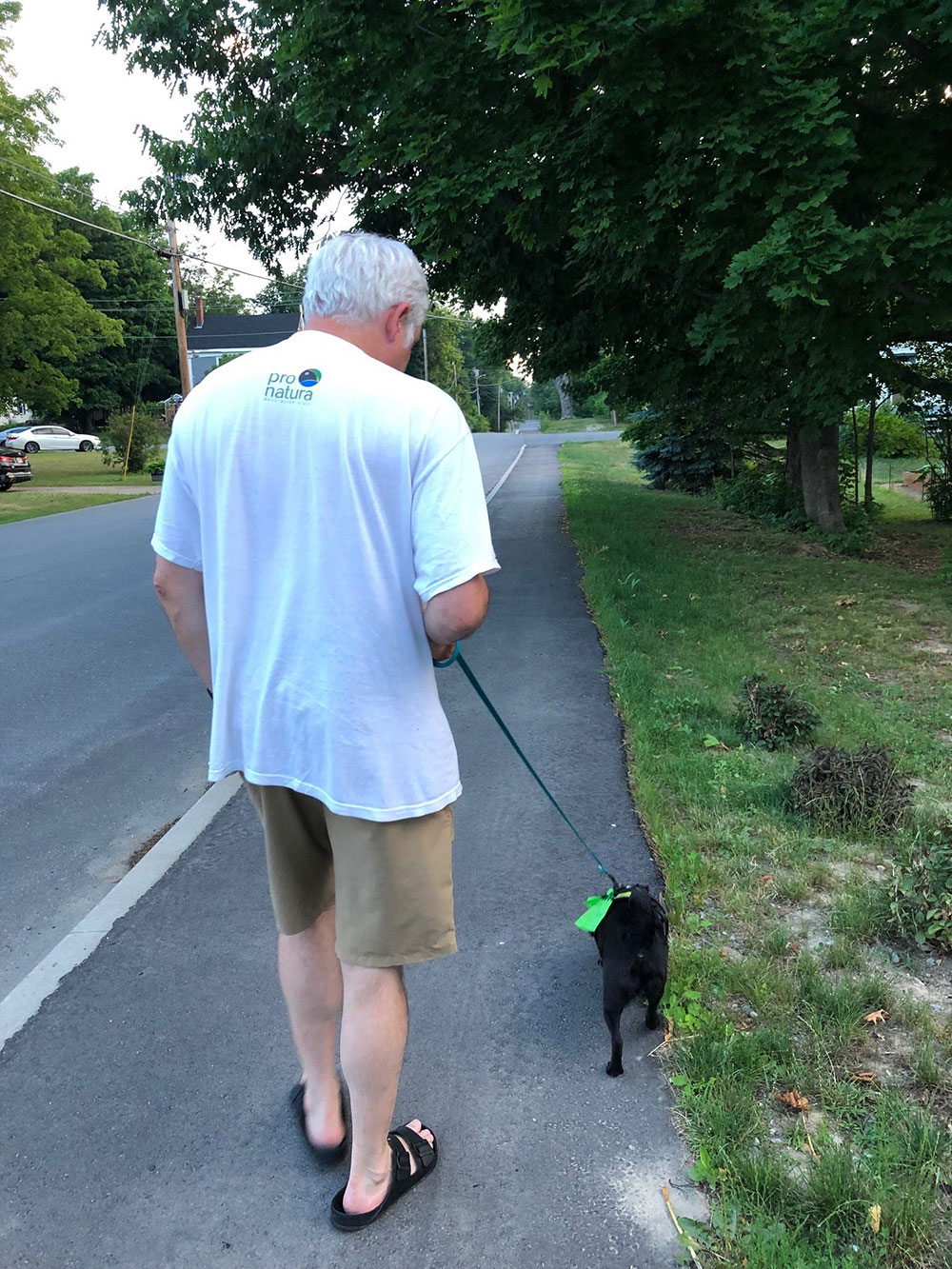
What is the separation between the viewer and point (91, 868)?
402 cm

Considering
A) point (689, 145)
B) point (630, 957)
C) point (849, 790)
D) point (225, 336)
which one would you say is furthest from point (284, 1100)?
point (225, 336)

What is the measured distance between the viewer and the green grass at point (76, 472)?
29859 mm

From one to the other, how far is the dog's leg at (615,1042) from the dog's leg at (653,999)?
14 centimetres

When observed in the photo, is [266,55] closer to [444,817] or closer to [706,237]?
[706,237]

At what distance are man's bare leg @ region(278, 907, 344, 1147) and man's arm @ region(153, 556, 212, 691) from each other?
0.63 metres

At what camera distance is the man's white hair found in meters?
1.94

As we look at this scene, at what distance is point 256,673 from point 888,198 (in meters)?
7.66

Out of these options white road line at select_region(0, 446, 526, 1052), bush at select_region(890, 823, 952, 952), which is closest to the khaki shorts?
white road line at select_region(0, 446, 526, 1052)

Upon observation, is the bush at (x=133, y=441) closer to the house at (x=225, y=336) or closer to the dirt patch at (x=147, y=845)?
the house at (x=225, y=336)

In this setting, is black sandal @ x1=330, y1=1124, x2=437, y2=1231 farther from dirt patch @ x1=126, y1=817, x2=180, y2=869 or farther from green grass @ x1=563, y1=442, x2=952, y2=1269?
dirt patch @ x1=126, y1=817, x2=180, y2=869

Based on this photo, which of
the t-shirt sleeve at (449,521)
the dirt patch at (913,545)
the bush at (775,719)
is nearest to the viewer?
the t-shirt sleeve at (449,521)

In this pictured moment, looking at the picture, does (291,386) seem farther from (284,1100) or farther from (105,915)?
(105,915)

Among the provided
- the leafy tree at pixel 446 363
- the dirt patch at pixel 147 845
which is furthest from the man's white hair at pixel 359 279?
the leafy tree at pixel 446 363

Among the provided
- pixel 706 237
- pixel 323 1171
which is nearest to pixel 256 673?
pixel 323 1171
